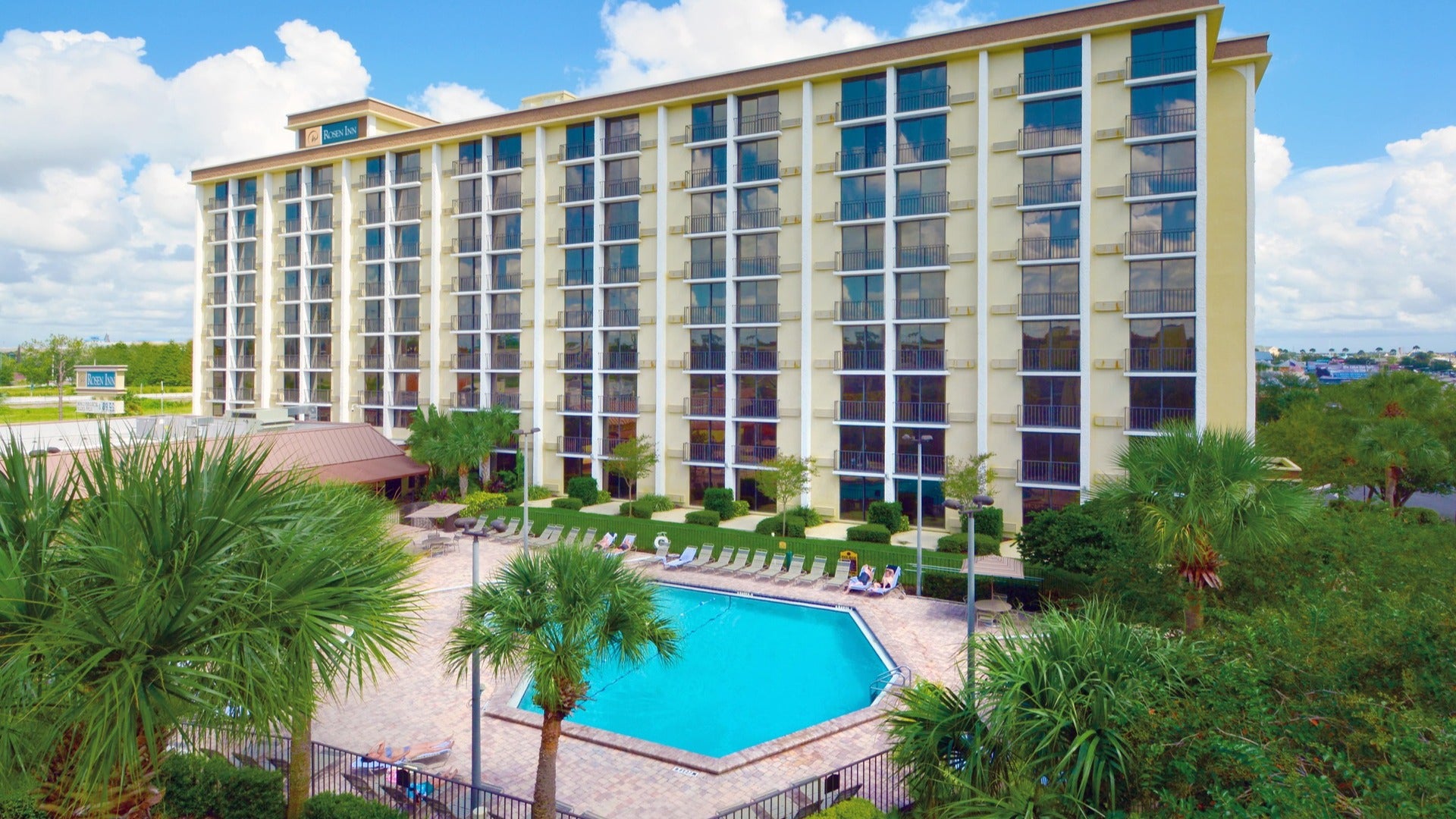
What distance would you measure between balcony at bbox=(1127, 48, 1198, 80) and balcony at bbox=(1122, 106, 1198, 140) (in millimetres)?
1412

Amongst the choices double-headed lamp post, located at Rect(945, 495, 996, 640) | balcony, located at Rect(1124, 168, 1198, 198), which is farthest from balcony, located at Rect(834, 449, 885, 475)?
double-headed lamp post, located at Rect(945, 495, 996, 640)

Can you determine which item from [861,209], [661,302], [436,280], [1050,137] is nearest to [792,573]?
[661,302]

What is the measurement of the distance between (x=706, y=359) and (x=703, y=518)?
308 inches

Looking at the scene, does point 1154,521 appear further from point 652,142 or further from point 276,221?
point 276,221

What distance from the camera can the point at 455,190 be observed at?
45.4 m

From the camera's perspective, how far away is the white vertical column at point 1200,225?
99.0 feet

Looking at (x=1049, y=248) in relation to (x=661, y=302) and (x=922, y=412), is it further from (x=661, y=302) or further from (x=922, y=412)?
(x=661, y=302)

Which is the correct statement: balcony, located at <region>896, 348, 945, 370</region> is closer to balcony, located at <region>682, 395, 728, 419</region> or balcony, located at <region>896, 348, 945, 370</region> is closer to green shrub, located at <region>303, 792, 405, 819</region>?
balcony, located at <region>682, 395, 728, 419</region>

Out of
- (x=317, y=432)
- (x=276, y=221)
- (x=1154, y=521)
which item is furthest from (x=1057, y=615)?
(x=276, y=221)

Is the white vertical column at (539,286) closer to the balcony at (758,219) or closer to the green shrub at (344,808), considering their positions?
the balcony at (758,219)

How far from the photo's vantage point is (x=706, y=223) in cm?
3912

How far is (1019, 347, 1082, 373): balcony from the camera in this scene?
32.4 m

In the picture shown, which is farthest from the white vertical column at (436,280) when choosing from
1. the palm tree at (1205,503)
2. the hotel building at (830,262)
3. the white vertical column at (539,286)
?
the palm tree at (1205,503)

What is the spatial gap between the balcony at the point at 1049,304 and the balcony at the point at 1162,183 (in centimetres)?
440
